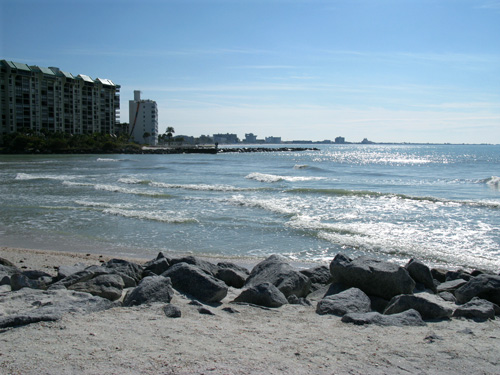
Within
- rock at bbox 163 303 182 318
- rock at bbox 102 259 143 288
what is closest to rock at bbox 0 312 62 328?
rock at bbox 163 303 182 318

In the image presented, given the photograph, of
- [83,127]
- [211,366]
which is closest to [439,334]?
[211,366]

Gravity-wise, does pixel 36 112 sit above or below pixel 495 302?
above

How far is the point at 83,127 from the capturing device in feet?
392

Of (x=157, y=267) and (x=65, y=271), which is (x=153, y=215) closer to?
(x=157, y=267)

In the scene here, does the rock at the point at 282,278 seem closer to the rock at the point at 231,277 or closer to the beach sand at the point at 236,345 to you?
the rock at the point at 231,277

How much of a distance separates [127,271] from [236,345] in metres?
3.57

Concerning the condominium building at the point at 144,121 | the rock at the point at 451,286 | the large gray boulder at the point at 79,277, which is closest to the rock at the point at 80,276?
the large gray boulder at the point at 79,277

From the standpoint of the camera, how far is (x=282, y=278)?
7086mm

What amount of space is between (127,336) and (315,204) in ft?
52.6

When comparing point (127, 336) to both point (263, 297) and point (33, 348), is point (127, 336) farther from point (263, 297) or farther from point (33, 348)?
point (263, 297)

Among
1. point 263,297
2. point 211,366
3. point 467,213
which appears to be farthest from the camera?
point 467,213

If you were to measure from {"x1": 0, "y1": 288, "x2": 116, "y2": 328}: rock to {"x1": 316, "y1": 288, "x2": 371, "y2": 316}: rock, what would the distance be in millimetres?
2822

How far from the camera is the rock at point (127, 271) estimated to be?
23.6 feet

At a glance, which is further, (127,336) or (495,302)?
(495,302)
